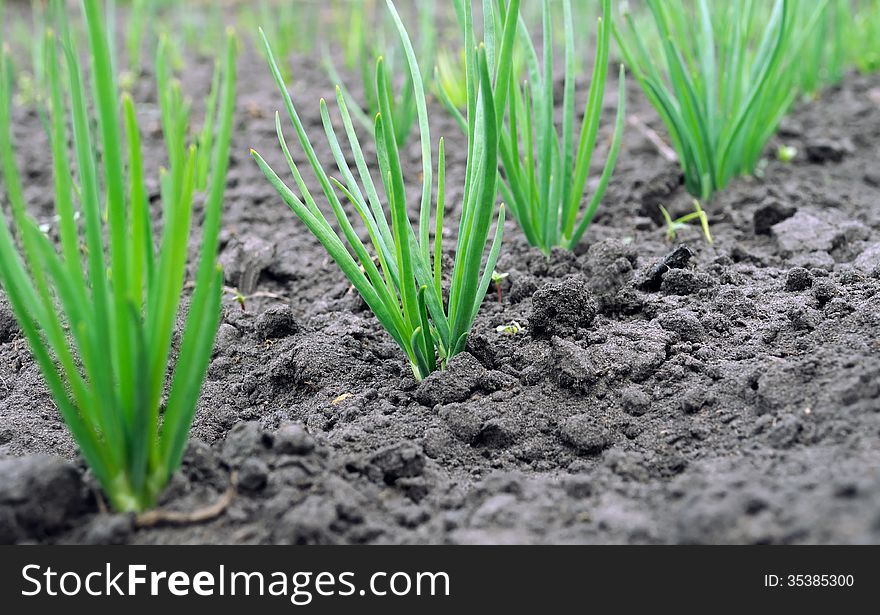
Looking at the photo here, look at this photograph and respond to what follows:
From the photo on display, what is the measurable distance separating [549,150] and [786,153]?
1.03 meters

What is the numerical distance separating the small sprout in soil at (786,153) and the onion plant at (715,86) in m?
0.19

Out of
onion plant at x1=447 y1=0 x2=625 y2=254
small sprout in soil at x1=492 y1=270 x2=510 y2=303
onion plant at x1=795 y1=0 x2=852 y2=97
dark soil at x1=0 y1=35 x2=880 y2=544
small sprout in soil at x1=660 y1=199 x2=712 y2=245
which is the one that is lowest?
dark soil at x1=0 y1=35 x2=880 y2=544

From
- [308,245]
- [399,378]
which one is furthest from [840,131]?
[399,378]

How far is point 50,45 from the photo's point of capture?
1.31 metres

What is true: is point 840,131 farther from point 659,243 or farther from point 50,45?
point 50,45

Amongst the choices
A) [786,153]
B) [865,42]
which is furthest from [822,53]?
[786,153]

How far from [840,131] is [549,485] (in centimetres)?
219

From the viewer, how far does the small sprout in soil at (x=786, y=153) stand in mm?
2527

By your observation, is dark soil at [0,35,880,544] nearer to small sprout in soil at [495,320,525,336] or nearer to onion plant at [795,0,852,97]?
small sprout in soil at [495,320,525,336]

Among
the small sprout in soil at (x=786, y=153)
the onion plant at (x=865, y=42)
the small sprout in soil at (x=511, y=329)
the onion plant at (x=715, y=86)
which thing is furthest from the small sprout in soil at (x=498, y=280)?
the onion plant at (x=865, y=42)

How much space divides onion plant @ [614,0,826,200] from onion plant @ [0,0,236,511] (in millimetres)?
1315

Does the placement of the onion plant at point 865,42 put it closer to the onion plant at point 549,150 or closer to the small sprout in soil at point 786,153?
the small sprout in soil at point 786,153

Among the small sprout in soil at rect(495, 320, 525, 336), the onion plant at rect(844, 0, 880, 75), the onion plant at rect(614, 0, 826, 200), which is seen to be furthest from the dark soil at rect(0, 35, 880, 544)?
the onion plant at rect(844, 0, 880, 75)

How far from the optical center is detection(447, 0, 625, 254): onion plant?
180cm
